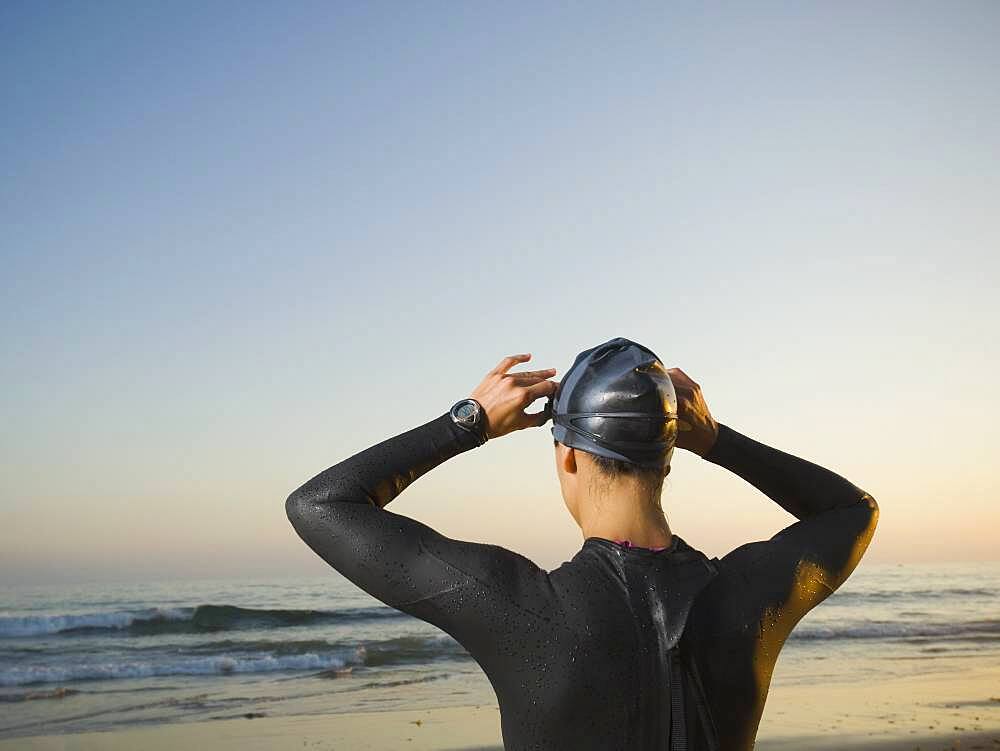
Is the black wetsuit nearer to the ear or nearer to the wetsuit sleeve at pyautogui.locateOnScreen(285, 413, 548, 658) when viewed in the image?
the wetsuit sleeve at pyautogui.locateOnScreen(285, 413, 548, 658)

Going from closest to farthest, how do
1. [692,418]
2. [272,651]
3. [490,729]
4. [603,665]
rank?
[603,665] → [692,418] → [490,729] → [272,651]

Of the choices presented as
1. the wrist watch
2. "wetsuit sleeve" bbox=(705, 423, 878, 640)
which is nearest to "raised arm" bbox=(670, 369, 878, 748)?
"wetsuit sleeve" bbox=(705, 423, 878, 640)

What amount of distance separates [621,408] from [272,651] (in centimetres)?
1701

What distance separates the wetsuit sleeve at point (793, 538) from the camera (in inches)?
77.3

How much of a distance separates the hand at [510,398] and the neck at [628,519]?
25 centimetres

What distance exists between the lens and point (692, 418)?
2182mm

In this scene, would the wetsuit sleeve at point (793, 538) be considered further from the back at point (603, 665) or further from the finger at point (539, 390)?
the finger at point (539, 390)

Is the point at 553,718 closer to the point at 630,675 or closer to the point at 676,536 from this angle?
the point at 630,675

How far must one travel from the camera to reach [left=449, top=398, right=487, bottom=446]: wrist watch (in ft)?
6.80

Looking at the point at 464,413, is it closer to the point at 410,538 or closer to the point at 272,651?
the point at 410,538

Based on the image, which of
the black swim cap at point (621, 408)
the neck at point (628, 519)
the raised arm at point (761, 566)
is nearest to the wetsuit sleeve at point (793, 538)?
the raised arm at point (761, 566)

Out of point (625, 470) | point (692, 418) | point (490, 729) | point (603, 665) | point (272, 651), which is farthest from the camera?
point (272, 651)

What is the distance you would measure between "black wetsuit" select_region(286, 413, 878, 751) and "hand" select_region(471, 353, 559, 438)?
0.16m

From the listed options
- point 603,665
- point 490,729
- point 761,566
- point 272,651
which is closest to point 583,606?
point 603,665
